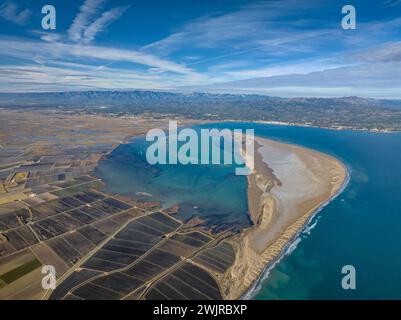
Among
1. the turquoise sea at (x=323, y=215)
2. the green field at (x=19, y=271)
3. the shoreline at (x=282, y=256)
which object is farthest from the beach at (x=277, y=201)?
the green field at (x=19, y=271)

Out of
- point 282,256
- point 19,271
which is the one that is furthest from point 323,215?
point 19,271

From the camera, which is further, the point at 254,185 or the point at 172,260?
the point at 254,185

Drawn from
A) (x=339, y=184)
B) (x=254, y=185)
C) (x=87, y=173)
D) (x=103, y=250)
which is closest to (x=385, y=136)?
(x=339, y=184)

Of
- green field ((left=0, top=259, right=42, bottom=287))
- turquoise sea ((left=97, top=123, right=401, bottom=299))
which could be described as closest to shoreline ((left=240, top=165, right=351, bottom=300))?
turquoise sea ((left=97, top=123, right=401, bottom=299))

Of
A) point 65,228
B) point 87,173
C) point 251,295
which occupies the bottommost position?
point 251,295

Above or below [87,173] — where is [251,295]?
below

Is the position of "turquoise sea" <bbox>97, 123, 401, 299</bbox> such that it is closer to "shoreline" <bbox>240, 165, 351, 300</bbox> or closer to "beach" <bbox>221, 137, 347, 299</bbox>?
"shoreline" <bbox>240, 165, 351, 300</bbox>

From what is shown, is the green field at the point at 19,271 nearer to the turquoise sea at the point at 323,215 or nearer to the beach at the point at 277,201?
the beach at the point at 277,201
